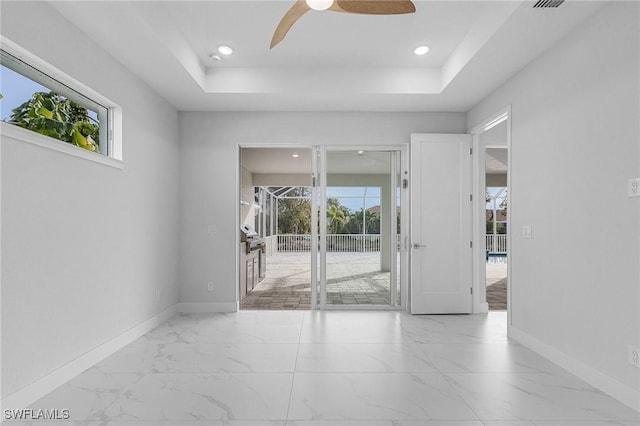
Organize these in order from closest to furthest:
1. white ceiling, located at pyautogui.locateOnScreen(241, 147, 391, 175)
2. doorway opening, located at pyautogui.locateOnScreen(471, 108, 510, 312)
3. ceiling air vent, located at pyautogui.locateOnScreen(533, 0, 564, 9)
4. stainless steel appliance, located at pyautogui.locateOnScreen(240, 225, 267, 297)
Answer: ceiling air vent, located at pyautogui.locateOnScreen(533, 0, 564, 9)
doorway opening, located at pyautogui.locateOnScreen(471, 108, 510, 312)
white ceiling, located at pyautogui.locateOnScreen(241, 147, 391, 175)
stainless steel appliance, located at pyautogui.locateOnScreen(240, 225, 267, 297)

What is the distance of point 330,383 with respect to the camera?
2.47m

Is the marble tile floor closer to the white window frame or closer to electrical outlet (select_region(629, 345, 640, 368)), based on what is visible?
electrical outlet (select_region(629, 345, 640, 368))

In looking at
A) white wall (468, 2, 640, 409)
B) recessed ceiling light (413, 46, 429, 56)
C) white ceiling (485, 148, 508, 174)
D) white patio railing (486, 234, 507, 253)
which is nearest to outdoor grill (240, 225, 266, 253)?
recessed ceiling light (413, 46, 429, 56)

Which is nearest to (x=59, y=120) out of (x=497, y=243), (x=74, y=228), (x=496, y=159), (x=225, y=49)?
(x=74, y=228)

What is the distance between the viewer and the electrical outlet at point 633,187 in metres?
2.10

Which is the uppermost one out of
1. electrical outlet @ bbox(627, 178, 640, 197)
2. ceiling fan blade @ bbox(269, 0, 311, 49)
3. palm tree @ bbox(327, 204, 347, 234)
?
ceiling fan blade @ bbox(269, 0, 311, 49)

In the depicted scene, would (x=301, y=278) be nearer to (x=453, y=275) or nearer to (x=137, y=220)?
(x=453, y=275)

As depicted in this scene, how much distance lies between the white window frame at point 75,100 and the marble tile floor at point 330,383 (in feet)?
5.27

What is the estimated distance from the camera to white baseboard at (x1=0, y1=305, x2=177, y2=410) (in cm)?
209

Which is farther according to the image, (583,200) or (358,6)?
(583,200)

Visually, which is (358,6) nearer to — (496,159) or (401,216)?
(401,216)

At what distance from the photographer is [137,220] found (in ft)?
11.3

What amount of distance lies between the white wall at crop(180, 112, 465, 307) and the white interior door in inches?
16.3

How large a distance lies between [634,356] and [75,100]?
4.20 m
